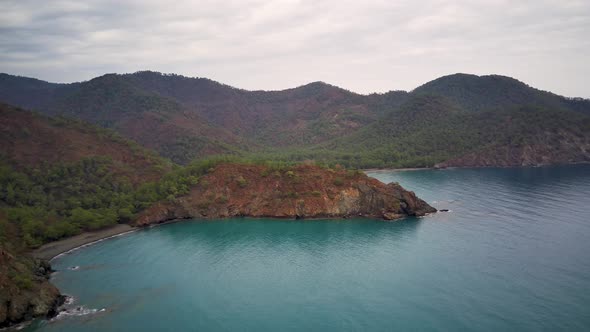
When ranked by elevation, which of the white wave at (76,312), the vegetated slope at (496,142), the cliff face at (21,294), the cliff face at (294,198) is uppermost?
the vegetated slope at (496,142)

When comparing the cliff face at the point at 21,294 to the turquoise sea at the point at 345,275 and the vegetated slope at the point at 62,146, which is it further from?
the vegetated slope at the point at 62,146

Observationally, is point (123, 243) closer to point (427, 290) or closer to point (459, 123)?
point (427, 290)

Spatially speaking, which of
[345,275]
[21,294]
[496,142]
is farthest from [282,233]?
[496,142]

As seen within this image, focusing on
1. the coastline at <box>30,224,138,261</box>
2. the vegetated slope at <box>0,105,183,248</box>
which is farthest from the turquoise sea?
the vegetated slope at <box>0,105,183,248</box>

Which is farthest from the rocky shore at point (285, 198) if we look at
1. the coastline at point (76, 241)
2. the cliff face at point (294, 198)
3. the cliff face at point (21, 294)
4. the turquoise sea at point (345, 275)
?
the cliff face at point (21, 294)

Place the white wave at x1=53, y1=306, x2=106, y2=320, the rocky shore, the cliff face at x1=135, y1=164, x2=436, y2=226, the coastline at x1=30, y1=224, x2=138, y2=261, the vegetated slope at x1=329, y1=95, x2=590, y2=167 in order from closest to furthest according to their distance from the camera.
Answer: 1. the white wave at x1=53, y1=306, x2=106, y2=320
2. the coastline at x1=30, y1=224, x2=138, y2=261
3. the rocky shore
4. the cliff face at x1=135, y1=164, x2=436, y2=226
5. the vegetated slope at x1=329, y1=95, x2=590, y2=167

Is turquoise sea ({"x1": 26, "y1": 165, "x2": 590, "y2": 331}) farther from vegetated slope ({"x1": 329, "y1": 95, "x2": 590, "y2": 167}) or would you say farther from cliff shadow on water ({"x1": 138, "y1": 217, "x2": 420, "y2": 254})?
vegetated slope ({"x1": 329, "y1": 95, "x2": 590, "y2": 167})

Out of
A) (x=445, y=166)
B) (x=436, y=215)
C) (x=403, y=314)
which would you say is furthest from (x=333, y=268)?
(x=445, y=166)
